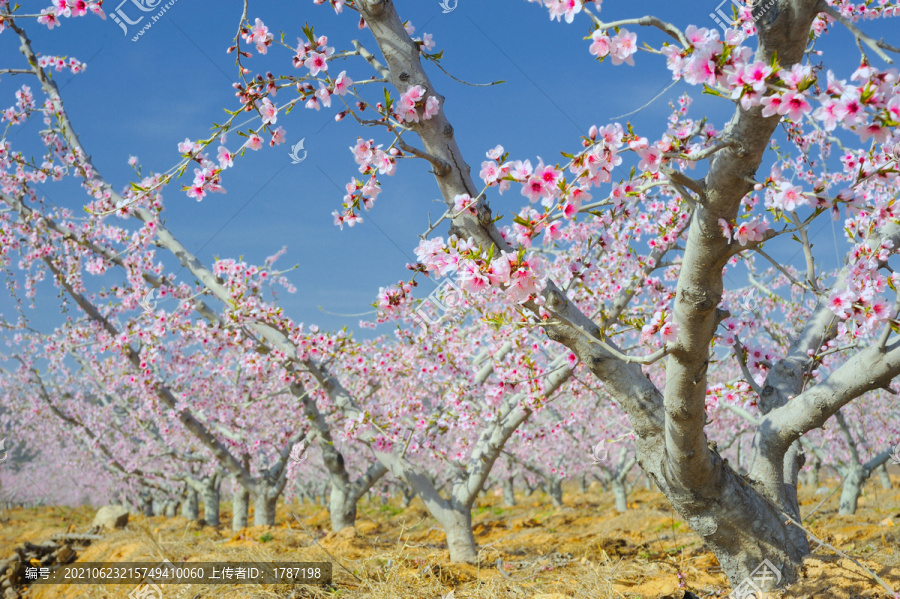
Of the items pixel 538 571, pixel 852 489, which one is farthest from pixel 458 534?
pixel 852 489

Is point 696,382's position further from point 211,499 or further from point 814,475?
point 814,475

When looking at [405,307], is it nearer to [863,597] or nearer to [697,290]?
[697,290]

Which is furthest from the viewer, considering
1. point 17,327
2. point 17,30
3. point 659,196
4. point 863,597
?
point 17,327

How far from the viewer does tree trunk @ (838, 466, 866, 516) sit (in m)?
9.96

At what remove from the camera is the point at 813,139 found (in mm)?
7492

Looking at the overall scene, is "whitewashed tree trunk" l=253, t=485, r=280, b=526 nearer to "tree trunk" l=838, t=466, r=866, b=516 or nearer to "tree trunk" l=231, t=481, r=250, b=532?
"tree trunk" l=231, t=481, r=250, b=532

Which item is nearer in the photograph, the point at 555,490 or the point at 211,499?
the point at 211,499

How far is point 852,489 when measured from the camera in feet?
33.1

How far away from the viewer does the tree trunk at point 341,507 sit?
8430mm

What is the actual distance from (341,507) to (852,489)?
8790mm

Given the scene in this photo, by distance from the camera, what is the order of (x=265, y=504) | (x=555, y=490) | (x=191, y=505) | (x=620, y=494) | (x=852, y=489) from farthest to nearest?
1. (x=555, y=490)
2. (x=191, y=505)
3. (x=620, y=494)
4. (x=265, y=504)
5. (x=852, y=489)

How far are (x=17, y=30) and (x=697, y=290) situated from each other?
28.0 ft

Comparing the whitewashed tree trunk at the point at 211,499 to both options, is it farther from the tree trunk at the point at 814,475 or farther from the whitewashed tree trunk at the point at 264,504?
the tree trunk at the point at 814,475

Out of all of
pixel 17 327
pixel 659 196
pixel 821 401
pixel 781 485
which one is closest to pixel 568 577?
pixel 781 485
